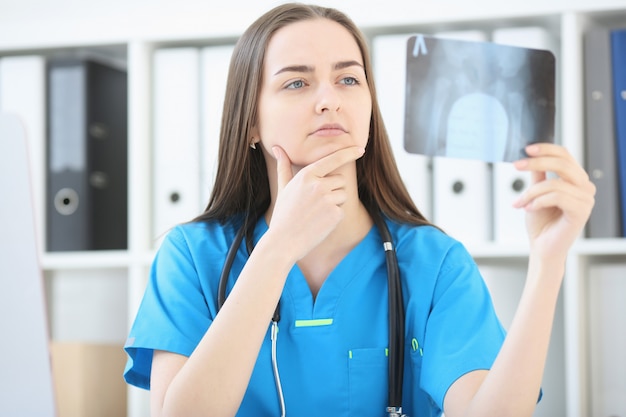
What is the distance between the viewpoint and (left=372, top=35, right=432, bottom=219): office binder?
1710 millimetres

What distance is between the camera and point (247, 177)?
1318 millimetres

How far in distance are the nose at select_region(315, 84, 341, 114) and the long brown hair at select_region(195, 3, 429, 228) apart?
0.12 meters

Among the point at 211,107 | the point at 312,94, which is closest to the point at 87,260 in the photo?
the point at 211,107

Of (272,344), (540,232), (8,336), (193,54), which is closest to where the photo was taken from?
(8,336)

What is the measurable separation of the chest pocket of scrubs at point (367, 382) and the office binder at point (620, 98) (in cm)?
73

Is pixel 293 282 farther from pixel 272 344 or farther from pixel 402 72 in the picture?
pixel 402 72

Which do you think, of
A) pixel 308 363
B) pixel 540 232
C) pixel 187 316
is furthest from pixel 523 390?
pixel 187 316

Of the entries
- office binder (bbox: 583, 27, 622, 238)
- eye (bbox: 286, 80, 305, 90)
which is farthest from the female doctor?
office binder (bbox: 583, 27, 622, 238)

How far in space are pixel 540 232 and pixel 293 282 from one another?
1.25ft

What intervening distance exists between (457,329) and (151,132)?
3.13 ft

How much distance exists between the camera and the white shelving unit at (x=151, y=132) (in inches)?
65.5

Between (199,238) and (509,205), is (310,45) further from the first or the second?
(509,205)

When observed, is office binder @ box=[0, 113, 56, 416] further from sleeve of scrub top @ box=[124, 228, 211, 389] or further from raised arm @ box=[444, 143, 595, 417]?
raised arm @ box=[444, 143, 595, 417]

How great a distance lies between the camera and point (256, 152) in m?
1.35
